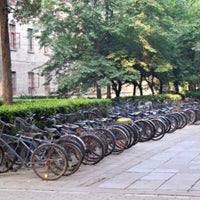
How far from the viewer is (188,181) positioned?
346 inches

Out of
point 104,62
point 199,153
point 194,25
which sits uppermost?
point 194,25

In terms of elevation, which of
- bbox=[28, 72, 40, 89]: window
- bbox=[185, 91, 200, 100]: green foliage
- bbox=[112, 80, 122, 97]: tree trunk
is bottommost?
bbox=[185, 91, 200, 100]: green foliage

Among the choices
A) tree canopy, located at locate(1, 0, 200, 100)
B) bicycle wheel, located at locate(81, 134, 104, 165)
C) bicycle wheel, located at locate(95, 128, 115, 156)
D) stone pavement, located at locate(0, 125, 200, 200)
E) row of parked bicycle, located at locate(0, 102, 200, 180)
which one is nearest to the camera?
stone pavement, located at locate(0, 125, 200, 200)

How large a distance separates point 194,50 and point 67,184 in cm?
2132

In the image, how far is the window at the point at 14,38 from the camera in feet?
113

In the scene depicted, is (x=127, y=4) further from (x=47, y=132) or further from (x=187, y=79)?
(x=47, y=132)

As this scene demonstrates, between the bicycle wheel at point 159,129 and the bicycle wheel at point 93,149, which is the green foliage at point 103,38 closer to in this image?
the bicycle wheel at point 159,129

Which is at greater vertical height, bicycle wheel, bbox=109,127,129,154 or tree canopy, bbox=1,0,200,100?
tree canopy, bbox=1,0,200,100

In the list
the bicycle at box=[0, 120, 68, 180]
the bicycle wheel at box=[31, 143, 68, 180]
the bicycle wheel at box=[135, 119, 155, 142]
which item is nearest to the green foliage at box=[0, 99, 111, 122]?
the bicycle at box=[0, 120, 68, 180]

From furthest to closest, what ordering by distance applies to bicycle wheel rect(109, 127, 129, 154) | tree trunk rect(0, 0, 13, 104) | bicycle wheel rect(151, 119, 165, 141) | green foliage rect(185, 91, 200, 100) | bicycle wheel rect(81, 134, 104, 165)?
green foliage rect(185, 91, 200, 100) → bicycle wheel rect(151, 119, 165, 141) → tree trunk rect(0, 0, 13, 104) → bicycle wheel rect(109, 127, 129, 154) → bicycle wheel rect(81, 134, 104, 165)

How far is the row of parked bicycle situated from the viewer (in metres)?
9.10

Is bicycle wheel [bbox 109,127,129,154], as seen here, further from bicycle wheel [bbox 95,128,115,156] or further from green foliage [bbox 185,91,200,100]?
green foliage [bbox 185,91,200,100]

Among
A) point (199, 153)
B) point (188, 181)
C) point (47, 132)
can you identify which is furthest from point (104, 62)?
point (188, 181)

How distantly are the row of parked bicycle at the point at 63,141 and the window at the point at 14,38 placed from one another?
814 inches
